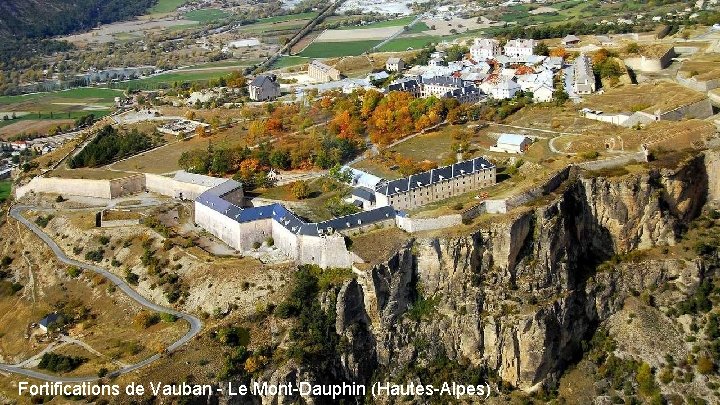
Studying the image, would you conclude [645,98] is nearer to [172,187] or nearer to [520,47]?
[520,47]

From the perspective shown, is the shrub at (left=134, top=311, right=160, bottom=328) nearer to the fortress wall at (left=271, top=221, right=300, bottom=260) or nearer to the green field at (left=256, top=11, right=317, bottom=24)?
the fortress wall at (left=271, top=221, right=300, bottom=260)

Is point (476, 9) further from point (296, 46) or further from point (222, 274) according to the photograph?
point (222, 274)

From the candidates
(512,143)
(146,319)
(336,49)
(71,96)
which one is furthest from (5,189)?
(336,49)

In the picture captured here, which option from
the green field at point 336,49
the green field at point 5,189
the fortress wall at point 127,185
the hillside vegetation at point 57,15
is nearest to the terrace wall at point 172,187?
the fortress wall at point 127,185

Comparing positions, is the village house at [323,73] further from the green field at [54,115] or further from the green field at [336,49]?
the green field at [54,115]

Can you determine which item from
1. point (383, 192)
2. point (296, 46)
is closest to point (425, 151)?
point (383, 192)

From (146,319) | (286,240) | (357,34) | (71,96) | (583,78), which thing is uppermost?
(583,78)
